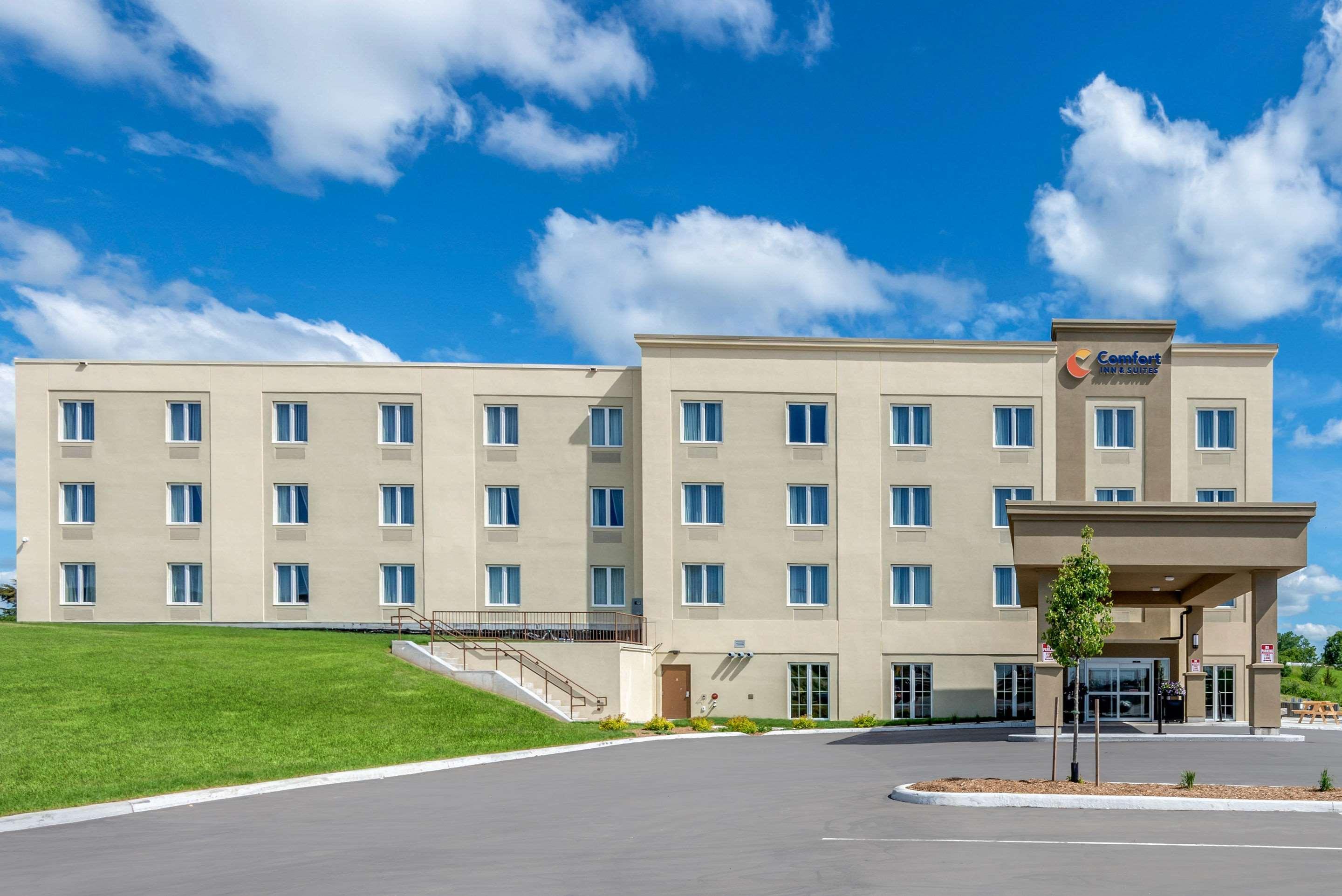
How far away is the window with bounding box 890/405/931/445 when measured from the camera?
38438 mm

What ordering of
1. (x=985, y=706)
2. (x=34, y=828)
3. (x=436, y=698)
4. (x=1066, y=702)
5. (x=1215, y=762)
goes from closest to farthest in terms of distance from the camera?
(x=34, y=828)
(x=1215, y=762)
(x=436, y=698)
(x=1066, y=702)
(x=985, y=706)

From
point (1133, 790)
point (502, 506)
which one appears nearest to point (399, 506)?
point (502, 506)

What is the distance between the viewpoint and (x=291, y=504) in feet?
128

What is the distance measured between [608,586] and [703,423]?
696 centimetres

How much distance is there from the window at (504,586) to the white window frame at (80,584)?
14.1 m

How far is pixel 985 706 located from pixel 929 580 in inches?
188

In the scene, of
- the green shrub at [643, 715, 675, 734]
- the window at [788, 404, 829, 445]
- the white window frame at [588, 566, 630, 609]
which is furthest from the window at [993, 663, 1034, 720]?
the green shrub at [643, 715, 675, 734]

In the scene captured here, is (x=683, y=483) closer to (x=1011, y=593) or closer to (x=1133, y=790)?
(x=1011, y=593)

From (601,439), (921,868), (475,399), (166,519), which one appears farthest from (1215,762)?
(166,519)

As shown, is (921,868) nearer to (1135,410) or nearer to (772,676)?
(772,676)

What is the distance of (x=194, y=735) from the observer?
69.3ft

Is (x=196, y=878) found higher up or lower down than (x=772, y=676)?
higher up

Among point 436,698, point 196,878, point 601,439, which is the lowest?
point 436,698

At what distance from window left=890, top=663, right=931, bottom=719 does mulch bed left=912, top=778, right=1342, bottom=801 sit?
2129 cm
